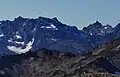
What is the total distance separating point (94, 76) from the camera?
161625 mm

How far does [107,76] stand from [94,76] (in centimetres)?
569

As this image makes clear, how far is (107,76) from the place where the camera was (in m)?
163
